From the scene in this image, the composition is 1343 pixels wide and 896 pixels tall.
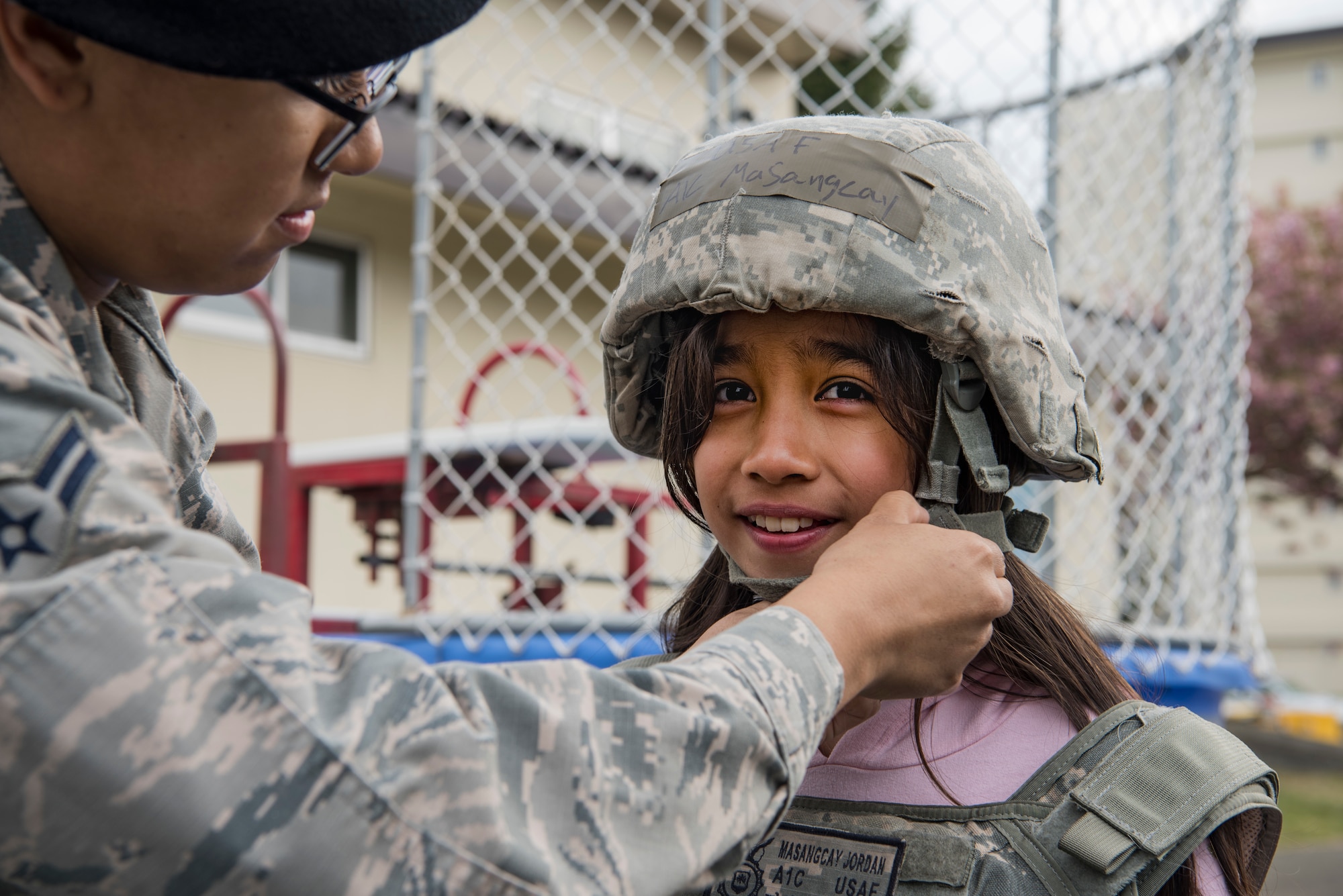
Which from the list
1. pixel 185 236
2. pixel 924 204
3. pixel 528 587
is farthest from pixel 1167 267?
pixel 185 236

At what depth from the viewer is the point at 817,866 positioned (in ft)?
4.00

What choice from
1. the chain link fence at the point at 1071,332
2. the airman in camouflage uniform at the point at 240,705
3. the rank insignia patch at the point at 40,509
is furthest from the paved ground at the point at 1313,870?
the rank insignia patch at the point at 40,509

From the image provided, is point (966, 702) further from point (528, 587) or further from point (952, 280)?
point (528, 587)

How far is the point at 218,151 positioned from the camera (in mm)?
739

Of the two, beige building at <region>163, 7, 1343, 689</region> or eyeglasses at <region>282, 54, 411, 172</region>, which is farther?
beige building at <region>163, 7, 1343, 689</region>

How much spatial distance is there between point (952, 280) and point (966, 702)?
1.64ft

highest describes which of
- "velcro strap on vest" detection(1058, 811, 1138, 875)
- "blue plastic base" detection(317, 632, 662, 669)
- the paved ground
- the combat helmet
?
the combat helmet

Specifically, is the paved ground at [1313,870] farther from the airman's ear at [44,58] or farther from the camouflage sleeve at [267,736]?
the airman's ear at [44,58]

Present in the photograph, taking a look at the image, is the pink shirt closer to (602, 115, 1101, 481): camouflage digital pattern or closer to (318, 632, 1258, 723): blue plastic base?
(602, 115, 1101, 481): camouflage digital pattern

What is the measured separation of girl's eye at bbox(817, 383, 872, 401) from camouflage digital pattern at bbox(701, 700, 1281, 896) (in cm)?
44

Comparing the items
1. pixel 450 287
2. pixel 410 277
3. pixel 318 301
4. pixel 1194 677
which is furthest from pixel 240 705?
pixel 410 277

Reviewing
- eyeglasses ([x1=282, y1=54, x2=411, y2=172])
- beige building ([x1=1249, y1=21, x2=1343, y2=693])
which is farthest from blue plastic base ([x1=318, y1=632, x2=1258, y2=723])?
beige building ([x1=1249, y1=21, x2=1343, y2=693])

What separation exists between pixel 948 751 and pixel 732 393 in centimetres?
48

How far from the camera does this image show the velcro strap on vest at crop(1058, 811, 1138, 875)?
1119 millimetres
